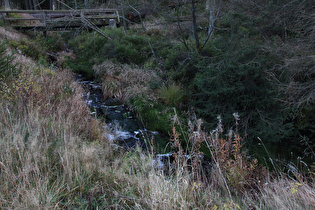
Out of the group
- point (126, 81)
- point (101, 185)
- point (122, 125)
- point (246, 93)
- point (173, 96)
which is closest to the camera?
point (101, 185)

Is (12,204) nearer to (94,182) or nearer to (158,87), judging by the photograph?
(94,182)

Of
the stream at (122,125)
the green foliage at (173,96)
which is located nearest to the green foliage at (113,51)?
the stream at (122,125)

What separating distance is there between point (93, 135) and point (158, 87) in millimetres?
3756

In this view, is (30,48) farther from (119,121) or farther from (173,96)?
(173,96)

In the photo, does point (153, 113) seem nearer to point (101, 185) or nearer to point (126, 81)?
point (126, 81)

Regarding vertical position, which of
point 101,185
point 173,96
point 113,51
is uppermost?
point 113,51

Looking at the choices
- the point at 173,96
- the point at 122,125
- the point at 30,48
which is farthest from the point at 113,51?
the point at 122,125

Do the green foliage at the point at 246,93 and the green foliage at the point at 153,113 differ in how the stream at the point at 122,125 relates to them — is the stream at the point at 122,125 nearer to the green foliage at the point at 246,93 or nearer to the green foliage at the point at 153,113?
the green foliage at the point at 153,113

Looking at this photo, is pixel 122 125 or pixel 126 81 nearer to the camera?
pixel 122 125

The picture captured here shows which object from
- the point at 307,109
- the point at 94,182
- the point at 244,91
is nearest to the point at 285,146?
the point at 307,109

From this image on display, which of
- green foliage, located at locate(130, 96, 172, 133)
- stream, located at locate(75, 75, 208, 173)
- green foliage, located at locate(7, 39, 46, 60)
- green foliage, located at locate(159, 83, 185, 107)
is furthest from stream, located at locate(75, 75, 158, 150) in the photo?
green foliage, located at locate(7, 39, 46, 60)

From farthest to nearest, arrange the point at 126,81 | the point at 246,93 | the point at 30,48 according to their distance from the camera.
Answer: the point at 30,48 < the point at 126,81 < the point at 246,93

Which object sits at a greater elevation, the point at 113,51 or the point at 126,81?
the point at 113,51

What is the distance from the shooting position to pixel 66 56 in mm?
12578
